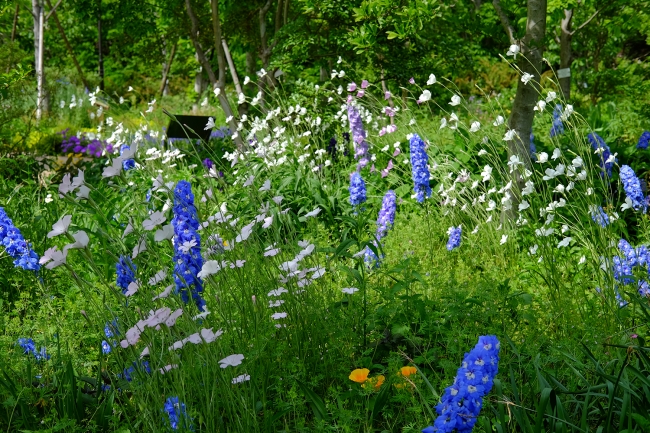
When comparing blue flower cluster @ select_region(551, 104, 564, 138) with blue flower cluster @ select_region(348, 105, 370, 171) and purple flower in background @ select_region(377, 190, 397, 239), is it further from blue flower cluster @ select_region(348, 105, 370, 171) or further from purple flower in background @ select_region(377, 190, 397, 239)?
blue flower cluster @ select_region(348, 105, 370, 171)

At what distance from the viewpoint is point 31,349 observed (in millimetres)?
2656

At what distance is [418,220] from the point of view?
15.0 feet

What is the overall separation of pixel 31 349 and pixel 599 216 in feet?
8.23

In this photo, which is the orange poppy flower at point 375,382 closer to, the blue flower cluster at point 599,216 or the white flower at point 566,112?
the blue flower cluster at point 599,216

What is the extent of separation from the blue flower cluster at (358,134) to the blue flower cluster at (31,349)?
3.14m

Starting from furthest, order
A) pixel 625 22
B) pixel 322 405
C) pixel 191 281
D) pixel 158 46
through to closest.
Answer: pixel 158 46
pixel 625 22
pixel 191 281
pixel 322 405

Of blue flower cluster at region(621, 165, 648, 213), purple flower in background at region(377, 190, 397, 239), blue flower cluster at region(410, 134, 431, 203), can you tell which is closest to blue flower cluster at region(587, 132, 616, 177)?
blue flower cluster at region(621, 165, 648, 213)

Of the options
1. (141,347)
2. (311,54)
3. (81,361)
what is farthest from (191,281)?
(311,54)

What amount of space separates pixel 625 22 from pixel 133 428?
249 inches

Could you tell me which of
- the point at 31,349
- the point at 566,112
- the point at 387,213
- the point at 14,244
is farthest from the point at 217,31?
the point at 31,349

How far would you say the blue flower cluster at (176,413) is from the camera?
1871 mm

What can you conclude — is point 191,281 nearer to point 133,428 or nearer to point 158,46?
point 133,428

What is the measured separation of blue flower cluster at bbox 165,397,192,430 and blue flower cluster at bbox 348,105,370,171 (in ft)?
11.7

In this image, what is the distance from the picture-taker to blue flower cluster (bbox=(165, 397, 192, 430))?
1.87 meters
